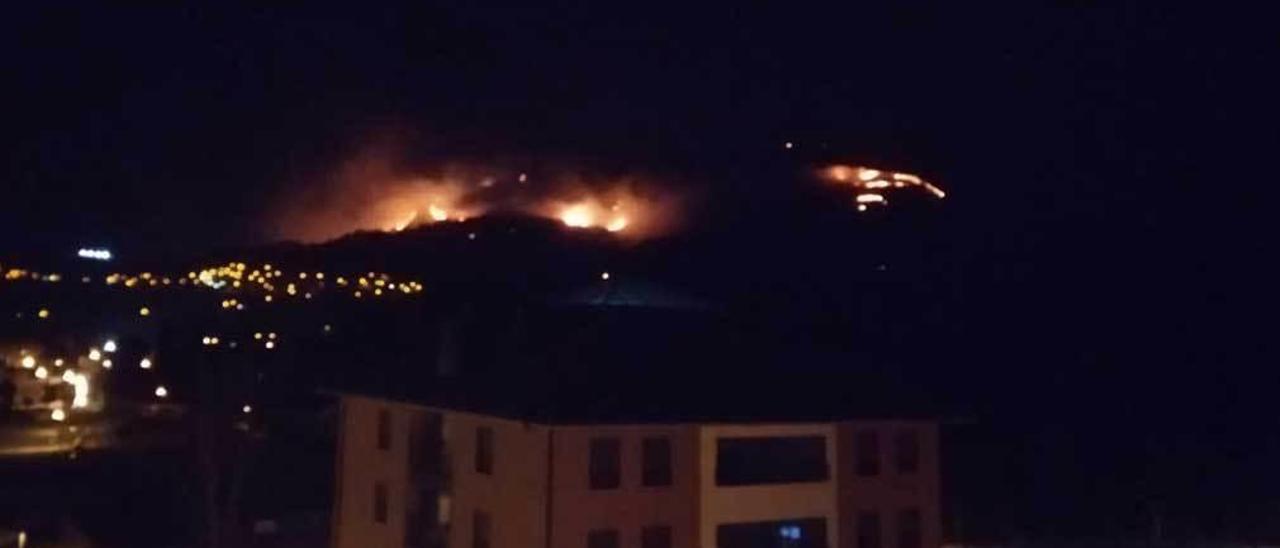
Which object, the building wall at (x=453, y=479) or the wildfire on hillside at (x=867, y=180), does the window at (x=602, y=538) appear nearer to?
the building wall at (x=453, y=479)

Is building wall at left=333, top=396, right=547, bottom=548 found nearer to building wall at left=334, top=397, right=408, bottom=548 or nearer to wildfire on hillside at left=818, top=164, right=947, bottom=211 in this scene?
building wall at left=334, top=397, right=408, bottom=548

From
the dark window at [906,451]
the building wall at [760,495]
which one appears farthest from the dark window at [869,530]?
the dark window at [906,451]

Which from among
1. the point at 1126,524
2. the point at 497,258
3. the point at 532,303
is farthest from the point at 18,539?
Result: the point at 497,258

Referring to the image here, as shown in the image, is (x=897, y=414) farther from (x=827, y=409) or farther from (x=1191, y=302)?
(x=1191, y=302)

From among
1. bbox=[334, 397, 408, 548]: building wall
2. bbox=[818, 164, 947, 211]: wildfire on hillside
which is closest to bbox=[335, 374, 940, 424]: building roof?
bbox=[334, 397, 408, 548]: building wall

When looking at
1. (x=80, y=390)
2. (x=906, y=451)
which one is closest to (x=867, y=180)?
(x=80, y=390)

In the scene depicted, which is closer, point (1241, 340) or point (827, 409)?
point (827, 409)

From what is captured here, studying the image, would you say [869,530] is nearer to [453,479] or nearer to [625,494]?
[625,494]
